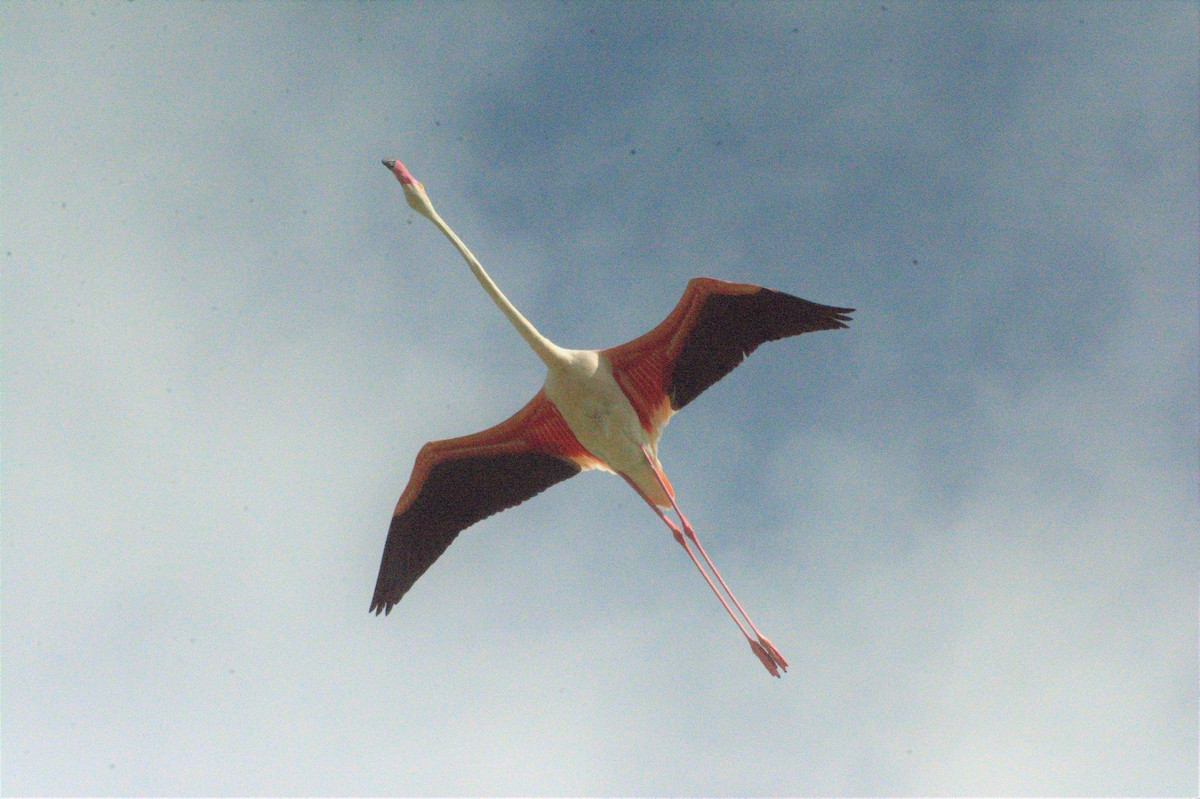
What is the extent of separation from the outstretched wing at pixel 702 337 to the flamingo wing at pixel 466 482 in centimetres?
116

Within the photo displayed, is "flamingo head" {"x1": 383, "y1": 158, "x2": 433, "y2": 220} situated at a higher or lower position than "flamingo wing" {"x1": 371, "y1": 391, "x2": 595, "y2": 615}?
higher

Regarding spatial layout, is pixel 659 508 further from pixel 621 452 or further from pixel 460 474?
pixel 460 474

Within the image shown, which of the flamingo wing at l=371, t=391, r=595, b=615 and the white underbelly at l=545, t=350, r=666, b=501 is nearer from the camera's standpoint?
the white underbelly at l=545, t=350, r=666, b=501

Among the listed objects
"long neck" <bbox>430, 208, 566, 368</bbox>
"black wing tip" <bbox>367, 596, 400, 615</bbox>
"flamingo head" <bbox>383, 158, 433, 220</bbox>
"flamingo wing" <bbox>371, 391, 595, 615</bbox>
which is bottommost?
"black wing tip" <bbox>367, 596, 400, 615</bbox>

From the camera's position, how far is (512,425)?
37.1ft

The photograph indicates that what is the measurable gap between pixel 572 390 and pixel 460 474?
208 centimetres

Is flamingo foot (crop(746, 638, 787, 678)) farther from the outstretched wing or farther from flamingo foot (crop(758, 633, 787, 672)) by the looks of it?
the outstretched wing

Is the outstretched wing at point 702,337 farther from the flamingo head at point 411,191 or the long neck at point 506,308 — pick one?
the flamingo head at point 411,191

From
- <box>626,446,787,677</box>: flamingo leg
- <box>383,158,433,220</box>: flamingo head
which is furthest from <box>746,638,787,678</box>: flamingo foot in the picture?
<box>383,158,433,220</box>: flamingo head

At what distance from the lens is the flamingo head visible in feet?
33.8

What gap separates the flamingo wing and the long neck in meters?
1.05

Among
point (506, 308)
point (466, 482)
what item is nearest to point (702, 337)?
point (506, 308)

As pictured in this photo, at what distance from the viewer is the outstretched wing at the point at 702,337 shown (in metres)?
10.3

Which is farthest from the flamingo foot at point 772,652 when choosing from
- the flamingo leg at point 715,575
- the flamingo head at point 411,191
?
the flamingo head at point 411,191
